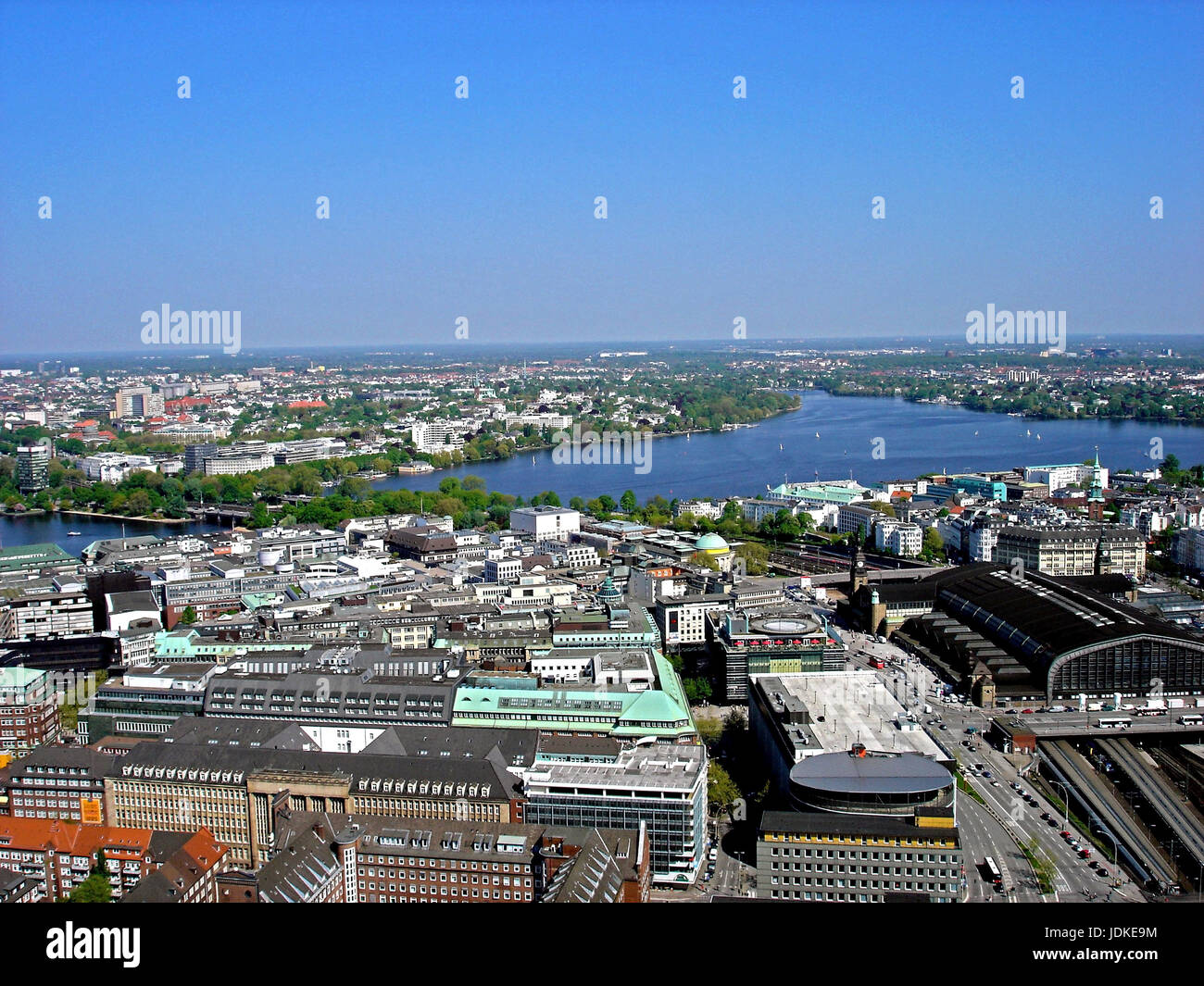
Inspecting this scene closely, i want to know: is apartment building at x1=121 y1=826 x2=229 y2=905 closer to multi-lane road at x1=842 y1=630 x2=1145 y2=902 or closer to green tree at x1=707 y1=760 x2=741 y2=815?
green tree at x1=707 y1=760 x2=741 y2=815

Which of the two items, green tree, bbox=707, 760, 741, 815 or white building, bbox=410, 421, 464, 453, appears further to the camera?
white building, bbox=410, 421, 464, 453

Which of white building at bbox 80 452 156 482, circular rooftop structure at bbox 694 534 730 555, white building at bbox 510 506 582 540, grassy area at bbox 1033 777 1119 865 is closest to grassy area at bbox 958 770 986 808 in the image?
grassy area at bbox 1033 777 1119 865

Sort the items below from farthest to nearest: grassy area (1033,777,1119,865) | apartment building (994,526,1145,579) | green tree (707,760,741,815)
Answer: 1. apartment building (994,526,1145,579)
2. green tree (707,760,741,815)
3. grassy area (1033,777,1119,865)

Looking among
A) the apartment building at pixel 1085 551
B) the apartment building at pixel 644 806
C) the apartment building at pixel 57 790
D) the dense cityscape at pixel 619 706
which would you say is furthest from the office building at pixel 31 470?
the apartment building at pixel 644 806

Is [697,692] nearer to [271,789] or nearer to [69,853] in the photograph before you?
[271,789]

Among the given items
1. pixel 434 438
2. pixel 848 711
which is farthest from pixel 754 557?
pixel 434 438

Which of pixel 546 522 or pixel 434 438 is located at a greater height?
pixel 434 438

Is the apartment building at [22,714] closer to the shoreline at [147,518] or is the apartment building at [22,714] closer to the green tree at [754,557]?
the green tree at [754,557]

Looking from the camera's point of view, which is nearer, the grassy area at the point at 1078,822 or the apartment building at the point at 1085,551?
the grassy area at the point at 1078,822

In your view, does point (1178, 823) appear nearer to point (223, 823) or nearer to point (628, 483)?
point (223, 823)
